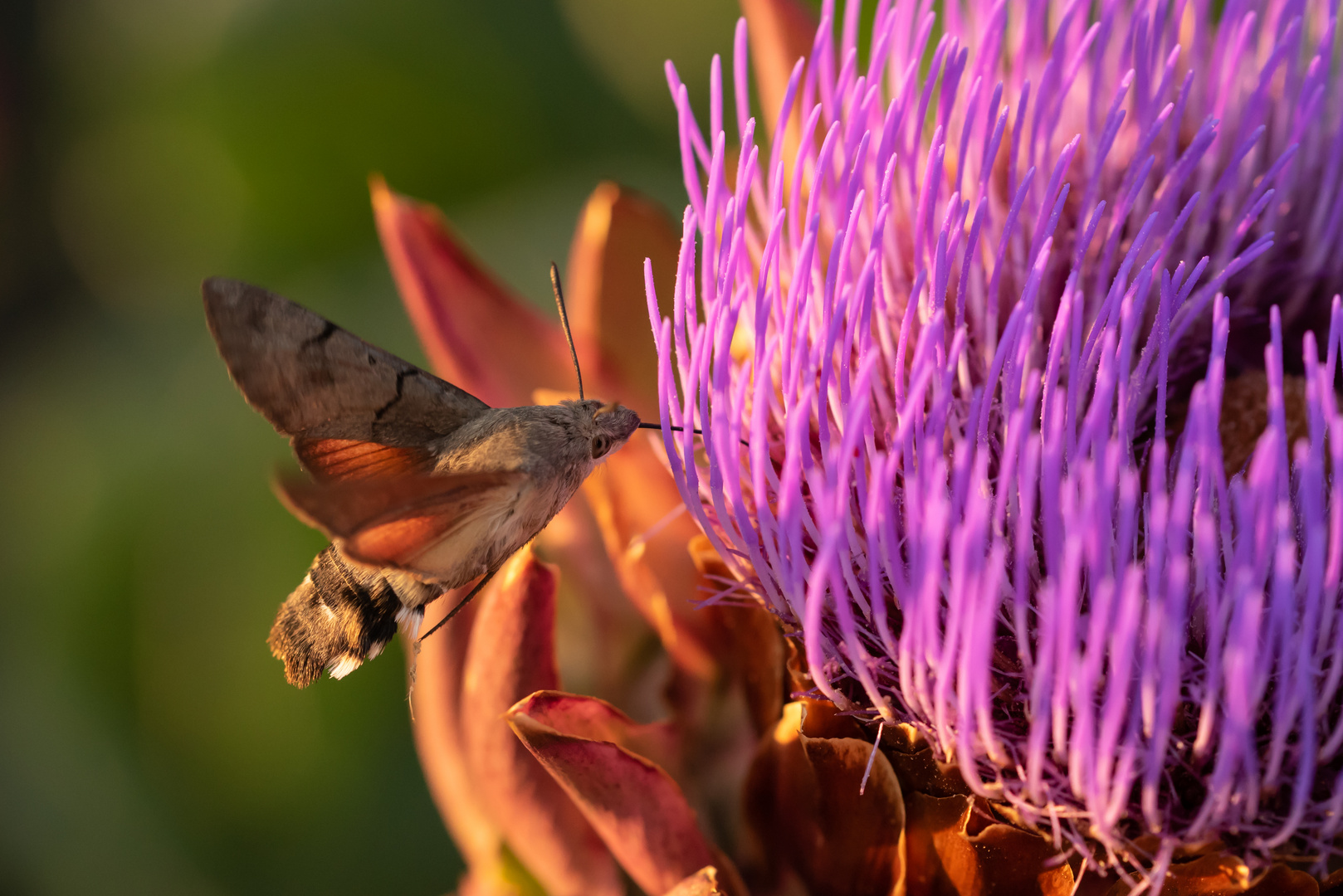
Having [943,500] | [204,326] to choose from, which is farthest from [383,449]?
[204,326]

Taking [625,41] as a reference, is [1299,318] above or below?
below

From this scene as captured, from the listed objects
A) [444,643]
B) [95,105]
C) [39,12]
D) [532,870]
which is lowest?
[532,870]

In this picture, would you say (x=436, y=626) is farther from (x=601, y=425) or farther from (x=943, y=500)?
(x=943, y=500)

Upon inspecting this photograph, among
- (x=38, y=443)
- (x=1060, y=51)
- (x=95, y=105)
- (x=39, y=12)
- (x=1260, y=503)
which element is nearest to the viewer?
(x=1260, y=503)

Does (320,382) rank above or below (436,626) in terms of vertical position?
above

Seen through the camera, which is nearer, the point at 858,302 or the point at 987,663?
the point at 987,663

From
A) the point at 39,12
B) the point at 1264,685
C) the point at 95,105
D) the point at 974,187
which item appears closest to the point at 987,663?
the point at 1264,685

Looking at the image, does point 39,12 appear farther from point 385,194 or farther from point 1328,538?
point 1328,538
